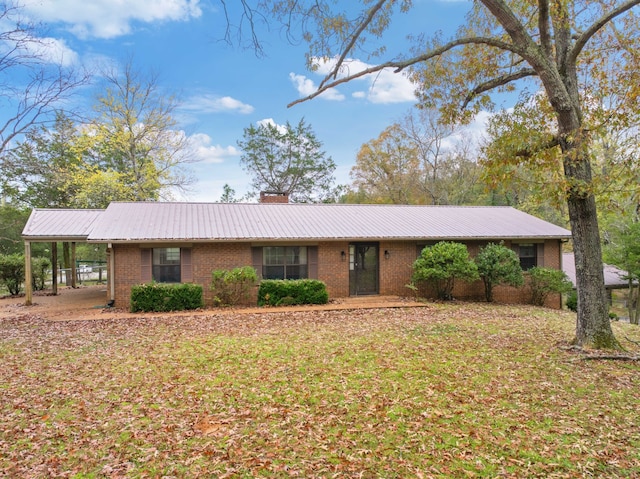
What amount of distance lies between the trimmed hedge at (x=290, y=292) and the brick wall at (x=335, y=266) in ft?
2.44

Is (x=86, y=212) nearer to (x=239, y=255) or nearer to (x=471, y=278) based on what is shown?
(x=239, y=255)

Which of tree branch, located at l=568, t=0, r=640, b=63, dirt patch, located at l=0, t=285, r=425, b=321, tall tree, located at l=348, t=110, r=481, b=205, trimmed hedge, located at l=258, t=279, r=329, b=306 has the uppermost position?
tall tree, located at l=348, t=110, r=481, b=205

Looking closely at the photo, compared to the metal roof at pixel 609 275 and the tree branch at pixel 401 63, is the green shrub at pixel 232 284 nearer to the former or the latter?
the tree branch at pixel 401 63

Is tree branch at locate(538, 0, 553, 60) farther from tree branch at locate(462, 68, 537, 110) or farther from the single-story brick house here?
the single-story brick house

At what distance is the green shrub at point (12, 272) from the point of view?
16.2m

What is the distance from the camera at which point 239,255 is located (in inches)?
516

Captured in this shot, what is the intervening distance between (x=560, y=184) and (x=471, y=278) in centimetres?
693

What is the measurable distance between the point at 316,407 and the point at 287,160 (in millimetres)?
27900

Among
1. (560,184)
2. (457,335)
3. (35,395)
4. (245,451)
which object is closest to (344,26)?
(560,184)

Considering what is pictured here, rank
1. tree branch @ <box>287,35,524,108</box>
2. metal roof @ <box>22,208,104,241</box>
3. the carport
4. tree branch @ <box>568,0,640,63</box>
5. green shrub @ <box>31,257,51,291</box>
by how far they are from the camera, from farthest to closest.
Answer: green shrub @ <box>31,257,51,291</box>, metal roof @ <box>22,208,104,241</box>, the carport, tree branch @ <box>287,35,524,108</box>, tree branch @ <box>568,0,640,63</box>

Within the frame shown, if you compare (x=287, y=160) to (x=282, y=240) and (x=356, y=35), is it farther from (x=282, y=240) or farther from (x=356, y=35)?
(x=356, y=35)

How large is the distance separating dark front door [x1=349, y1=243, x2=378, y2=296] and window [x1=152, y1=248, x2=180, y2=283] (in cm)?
604

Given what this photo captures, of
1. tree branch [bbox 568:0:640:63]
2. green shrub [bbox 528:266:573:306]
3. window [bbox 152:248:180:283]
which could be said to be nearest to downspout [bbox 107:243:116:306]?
window [bbox 152:248:180:283]

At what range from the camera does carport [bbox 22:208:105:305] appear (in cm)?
1317
